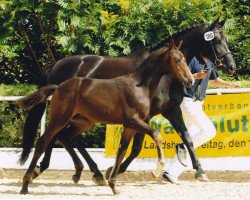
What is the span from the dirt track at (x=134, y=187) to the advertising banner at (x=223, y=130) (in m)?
0.34

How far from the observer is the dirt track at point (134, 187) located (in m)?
7.95

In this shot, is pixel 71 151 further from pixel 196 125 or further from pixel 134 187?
pixel 196 125

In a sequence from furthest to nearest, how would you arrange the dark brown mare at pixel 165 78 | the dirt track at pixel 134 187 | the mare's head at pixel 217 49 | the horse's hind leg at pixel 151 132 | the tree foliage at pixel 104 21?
the tree foliage at pixel 104 21 → the mare's head at pixel 217 49 → the dark brown mare at pixel 165 78 → the dirt track at pixel 134 187 → the horse's hind leg at pixel 151 132

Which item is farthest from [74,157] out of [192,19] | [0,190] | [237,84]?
[192,19]

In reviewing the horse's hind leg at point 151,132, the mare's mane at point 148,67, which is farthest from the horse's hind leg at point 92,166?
the mare's mane at point 148,67

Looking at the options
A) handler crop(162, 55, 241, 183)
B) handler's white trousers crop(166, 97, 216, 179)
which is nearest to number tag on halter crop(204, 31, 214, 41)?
handler crop(162, 55, 241, 183)

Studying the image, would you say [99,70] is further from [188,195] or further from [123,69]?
[188,195]

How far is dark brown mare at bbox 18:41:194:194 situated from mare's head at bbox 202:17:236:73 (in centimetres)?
129

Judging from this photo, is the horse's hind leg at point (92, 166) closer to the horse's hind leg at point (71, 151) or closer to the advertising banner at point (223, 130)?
the horse's hind leg at point (71, 151)

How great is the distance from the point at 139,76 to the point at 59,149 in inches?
121

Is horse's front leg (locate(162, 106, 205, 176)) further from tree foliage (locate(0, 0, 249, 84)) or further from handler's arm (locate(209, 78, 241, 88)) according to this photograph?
tree foliage (locate(0, 0, 249, 84))

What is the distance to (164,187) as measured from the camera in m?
9.12

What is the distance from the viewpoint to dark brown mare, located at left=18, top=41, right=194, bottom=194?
26.4 feet

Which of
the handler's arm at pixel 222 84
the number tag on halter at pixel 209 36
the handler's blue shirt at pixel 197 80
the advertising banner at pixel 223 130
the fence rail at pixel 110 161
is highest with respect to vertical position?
the number tag on halter at pixel 209 36
